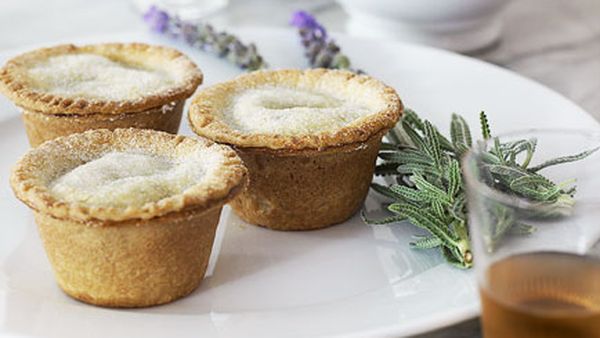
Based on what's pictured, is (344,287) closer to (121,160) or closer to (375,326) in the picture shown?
(375,326)

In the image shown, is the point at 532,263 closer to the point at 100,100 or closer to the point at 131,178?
the point at 131,178

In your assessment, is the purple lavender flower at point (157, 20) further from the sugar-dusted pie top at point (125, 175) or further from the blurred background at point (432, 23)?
the sugar-dusted pie top at point (125, 175)

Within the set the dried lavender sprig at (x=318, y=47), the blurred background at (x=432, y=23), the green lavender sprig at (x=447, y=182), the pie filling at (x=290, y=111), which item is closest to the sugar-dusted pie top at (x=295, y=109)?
the pie filling at (x=290, y=111)

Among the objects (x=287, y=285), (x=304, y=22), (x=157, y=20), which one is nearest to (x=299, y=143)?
(x=287, y=285)

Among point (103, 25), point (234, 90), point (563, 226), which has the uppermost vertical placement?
point (563, 226)

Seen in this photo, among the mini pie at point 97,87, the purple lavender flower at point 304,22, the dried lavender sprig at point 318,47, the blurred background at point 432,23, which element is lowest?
the blurred background at point 432,23

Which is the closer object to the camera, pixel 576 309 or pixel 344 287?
pixel 576 309

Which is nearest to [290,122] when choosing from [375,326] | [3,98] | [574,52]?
[375,326]

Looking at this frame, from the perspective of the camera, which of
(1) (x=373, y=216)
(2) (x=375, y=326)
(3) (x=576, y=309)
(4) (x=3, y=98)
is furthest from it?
(4) (x=3, y=98)

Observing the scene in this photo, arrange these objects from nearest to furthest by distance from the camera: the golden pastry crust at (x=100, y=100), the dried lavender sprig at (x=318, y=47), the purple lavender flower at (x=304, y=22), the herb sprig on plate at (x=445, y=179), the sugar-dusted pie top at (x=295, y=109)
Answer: the herb sprig on plate at (x=445, y=179)
the sugar-dusted pie top at (x=295, y=109)
the golden pastry crust at (x=100, y=100)
the dried lavender sprig at (x=318, y=47)
the purple lavender flower at (x=304, y=22)
